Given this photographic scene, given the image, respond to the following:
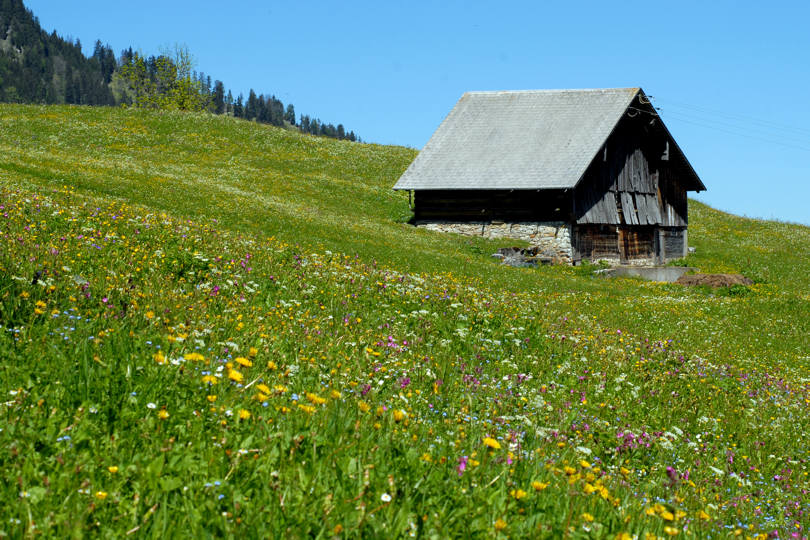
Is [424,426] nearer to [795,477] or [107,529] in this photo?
[107,529]

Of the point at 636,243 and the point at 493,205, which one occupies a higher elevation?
the point at 493,205

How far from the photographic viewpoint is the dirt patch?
96.8ft

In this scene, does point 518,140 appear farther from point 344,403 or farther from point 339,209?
point 344,403

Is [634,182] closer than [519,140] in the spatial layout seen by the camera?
No

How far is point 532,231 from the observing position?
37.7 meters

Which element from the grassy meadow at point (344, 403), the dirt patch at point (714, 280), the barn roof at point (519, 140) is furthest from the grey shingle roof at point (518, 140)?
the grassy meadow at point (344, 403)

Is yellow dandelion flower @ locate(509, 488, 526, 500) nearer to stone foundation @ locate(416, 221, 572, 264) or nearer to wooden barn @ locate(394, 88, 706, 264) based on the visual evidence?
wooden barn @ locate(394, 88, 706, 264)

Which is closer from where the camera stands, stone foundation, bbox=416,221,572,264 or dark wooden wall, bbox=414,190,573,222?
stone foundation, bbox=416,221,572,264

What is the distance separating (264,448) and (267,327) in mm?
4042

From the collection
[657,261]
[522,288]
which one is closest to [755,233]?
[657,261]

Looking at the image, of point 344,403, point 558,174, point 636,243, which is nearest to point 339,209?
point 558,174

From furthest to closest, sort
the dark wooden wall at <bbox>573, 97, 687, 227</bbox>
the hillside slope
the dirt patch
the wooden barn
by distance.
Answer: the dark wooden wall at <bbox>573, 97, 687, 227</bbox>
the wooden barn
the dirt patch
the hillside slope

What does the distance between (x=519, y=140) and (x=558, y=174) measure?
491 cm

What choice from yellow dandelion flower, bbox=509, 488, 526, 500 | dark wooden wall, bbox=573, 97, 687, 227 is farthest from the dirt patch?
yellow dandelion flower, bbox=509, 488, 526, 500
